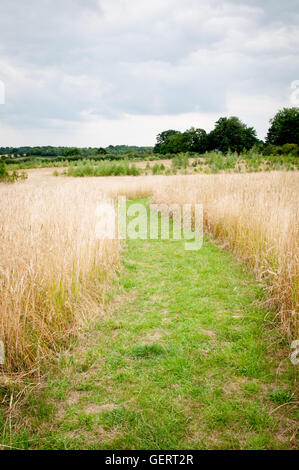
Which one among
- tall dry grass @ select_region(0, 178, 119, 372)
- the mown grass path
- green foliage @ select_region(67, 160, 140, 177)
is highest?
green foliage @ select_region(67, 160, 140, 177)

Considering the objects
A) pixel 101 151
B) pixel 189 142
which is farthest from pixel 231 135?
pixel 101 151

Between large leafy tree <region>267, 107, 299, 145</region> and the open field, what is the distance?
161 ft

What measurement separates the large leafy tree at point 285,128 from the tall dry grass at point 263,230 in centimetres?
4365

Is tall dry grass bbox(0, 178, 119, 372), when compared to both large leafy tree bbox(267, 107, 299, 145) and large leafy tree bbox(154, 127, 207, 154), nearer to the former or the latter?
large leafy tree bbox(267, 107, 299, 145)

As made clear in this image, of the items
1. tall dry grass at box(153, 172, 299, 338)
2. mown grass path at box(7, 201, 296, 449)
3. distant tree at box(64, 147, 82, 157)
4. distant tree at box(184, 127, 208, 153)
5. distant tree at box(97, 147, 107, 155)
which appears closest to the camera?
mown grass path at box(7, 201, 296, 449)

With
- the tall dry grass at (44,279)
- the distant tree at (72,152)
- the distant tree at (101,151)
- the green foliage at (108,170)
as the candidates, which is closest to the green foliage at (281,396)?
the tall dry grass at (44,279)

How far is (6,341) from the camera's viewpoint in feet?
7.48

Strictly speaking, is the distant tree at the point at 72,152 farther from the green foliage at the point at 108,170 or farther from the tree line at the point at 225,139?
the green foliage at the point at 108,170

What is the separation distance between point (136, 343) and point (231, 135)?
57.0m

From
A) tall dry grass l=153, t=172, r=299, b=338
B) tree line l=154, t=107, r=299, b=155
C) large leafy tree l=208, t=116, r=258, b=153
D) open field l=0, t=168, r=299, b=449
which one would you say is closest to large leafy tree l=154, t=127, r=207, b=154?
tree line l=154, t=107, r=299, b=155

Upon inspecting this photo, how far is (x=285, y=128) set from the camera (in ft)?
156

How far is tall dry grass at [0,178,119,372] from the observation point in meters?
2.34

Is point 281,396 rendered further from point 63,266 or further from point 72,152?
point 72,152
